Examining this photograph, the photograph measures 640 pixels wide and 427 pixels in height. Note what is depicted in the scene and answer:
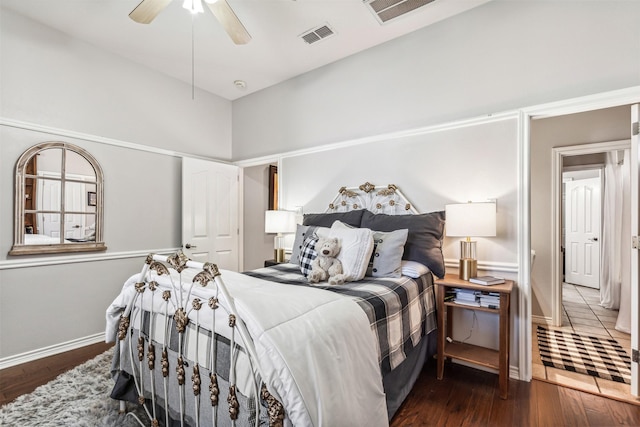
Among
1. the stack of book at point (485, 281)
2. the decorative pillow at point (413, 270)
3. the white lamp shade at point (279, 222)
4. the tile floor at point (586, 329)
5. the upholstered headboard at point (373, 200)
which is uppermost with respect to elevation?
the upholstered headboard at point (373, 200)

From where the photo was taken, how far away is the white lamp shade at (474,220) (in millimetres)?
2209

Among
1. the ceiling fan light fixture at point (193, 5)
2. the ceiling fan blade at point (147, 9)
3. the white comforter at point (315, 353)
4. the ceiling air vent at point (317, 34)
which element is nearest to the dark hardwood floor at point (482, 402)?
the white comforter at point (315, 353)

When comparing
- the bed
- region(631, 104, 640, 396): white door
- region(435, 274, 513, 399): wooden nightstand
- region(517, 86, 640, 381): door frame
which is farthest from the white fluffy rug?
region(631, 104, 640, 396): white door

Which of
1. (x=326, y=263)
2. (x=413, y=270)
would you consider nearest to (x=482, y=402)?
(x=413, y=270)

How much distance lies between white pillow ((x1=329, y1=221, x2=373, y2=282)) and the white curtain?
3.29 metres

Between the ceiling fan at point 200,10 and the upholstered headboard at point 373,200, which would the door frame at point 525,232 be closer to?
the upholstered headboard at point 373,200

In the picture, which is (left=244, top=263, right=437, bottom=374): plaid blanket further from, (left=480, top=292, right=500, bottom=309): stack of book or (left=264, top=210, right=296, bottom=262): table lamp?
(left=264, top=210, right=296, bottom=262): table lamp

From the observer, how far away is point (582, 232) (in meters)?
5.37

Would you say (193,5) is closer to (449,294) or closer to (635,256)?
(449,294)

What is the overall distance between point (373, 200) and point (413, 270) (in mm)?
1000

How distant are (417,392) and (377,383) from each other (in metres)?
0.97

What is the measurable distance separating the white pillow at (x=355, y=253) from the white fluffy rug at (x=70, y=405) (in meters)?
1.53

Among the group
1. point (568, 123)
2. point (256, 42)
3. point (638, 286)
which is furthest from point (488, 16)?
point (638, 286)

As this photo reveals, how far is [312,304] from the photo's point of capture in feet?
4.42
